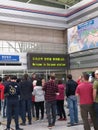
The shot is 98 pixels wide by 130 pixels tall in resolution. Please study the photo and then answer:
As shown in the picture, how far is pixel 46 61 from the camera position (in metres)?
21.0

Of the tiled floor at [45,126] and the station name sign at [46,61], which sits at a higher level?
the station name sign at [46,61]

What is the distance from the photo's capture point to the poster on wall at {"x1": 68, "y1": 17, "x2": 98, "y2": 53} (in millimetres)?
18797

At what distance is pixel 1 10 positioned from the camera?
1995 cm

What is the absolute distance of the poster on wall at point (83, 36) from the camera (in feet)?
61.7

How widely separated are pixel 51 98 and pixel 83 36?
13.0 meters

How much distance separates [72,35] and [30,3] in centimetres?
444

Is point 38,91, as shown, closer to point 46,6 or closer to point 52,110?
point 52,110

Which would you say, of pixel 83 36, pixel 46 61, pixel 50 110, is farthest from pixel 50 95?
pixel 46 61

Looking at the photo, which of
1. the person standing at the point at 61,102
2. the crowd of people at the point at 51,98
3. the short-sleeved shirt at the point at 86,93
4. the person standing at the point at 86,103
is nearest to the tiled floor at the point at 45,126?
the crowd of people at the point at 51,98

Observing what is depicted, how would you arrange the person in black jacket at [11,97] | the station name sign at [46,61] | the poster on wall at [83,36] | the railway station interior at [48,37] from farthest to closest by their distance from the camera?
the station name sign at [46,61]
the railway station interior at [48,37]
the poster on wall at [83,36]
the person in black jacket at [11,97]

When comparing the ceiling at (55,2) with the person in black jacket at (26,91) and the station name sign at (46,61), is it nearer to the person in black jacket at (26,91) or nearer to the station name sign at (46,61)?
the station name sign at (46,61)

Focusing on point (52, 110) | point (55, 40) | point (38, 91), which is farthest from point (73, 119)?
point (55, 40)

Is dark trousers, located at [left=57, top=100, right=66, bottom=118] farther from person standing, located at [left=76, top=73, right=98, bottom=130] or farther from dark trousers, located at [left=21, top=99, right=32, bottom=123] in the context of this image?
person standing, located at [left=76, top=73, right=98, bottom=130]

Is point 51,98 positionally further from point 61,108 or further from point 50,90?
point 61,108
